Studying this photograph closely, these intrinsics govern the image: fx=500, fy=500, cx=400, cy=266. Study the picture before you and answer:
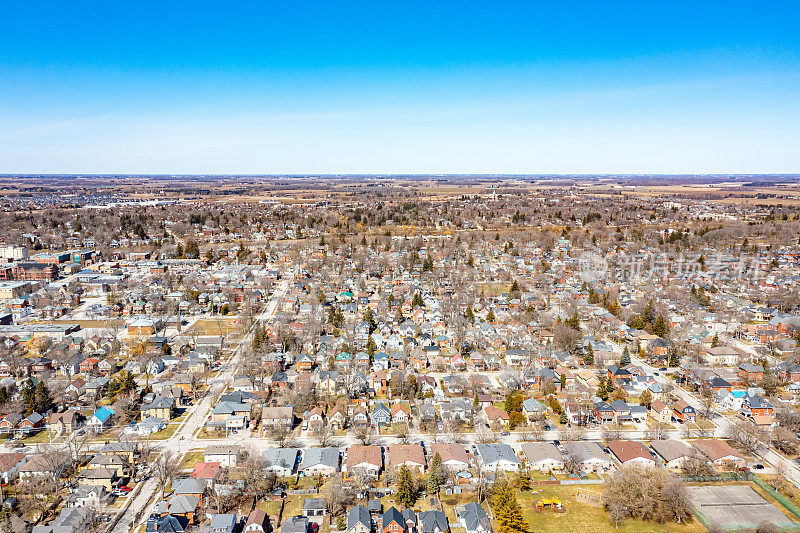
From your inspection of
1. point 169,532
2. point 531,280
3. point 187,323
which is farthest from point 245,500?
point 531,280

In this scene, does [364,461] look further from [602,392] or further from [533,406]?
[602,392]

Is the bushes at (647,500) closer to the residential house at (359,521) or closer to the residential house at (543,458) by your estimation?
the residential house at (543,458)

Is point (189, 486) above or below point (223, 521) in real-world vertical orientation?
above

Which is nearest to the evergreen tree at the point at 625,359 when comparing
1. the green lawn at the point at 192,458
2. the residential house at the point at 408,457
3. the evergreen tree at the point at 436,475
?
the residential house at the point at 408,457

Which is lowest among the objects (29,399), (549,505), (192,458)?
(549,505)

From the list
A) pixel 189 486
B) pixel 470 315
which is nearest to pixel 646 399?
pixel 470 315
